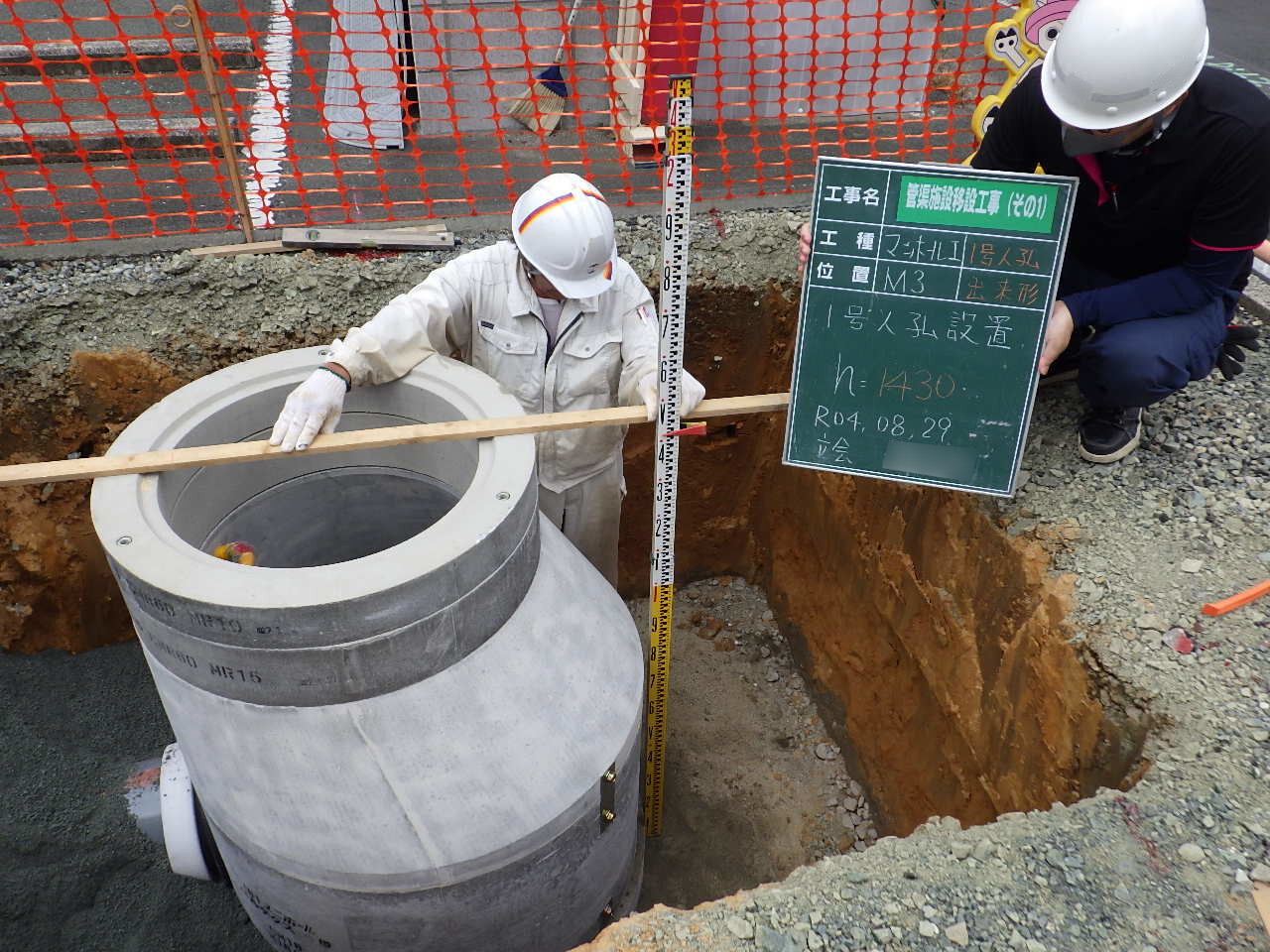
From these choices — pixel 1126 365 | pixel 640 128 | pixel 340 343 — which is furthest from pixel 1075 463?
pixel 640 128

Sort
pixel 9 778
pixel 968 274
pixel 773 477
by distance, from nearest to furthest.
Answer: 1. pixel 968 274
2. pixel 9 778
3. pixel 773 477

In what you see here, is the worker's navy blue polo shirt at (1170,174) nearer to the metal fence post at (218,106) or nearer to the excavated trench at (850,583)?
the excavated trench at (850,583)

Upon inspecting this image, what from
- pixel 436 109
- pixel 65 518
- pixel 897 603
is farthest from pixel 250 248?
pixel 897 603

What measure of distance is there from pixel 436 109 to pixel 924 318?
5778 mm

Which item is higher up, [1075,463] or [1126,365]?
[1126,365]

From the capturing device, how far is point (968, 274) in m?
3.18

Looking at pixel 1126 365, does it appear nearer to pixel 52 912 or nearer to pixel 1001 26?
pixel 1001 26

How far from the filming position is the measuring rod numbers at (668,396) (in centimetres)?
288

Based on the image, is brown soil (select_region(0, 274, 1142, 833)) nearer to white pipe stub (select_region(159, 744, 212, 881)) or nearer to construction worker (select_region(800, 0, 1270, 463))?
construction worker (select_region(800, 0, 1270, 463))

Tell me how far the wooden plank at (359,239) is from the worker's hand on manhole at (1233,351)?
3.95 m

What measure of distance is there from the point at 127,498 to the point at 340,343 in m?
0.91

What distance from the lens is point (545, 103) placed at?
7.77 meters

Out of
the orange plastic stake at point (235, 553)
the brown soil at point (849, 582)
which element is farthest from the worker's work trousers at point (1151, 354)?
the orange plastic stake at point (235, 553)

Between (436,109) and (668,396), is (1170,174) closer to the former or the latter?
(668,396)
